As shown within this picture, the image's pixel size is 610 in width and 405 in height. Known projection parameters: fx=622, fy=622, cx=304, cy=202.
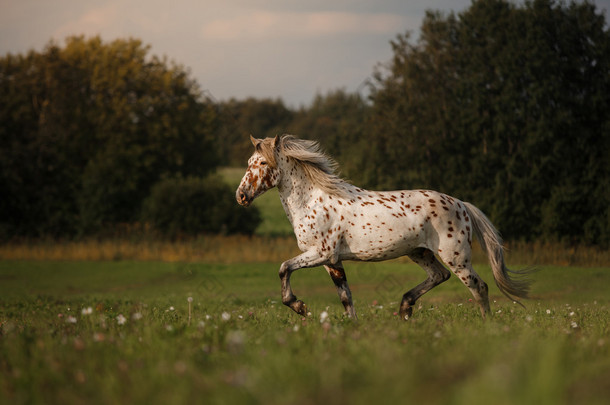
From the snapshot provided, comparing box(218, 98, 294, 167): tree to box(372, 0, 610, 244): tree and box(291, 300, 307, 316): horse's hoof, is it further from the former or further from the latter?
box(291, 300, 307, 316): horse's hoof

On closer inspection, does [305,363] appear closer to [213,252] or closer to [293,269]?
[293,269]

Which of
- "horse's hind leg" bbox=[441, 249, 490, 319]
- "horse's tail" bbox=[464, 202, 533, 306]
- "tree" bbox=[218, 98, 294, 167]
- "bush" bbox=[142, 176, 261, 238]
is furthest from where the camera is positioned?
"tree" bbox=[218, 98, 294, 167]

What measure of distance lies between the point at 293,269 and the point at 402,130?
21443mm

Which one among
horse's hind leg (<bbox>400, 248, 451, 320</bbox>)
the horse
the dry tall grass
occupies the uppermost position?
the horse

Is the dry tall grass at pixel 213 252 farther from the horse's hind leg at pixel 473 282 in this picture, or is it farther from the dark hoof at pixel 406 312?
the dark hoof at pixel 406 312

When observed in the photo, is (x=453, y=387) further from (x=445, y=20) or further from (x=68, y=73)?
(x=68, y=73)

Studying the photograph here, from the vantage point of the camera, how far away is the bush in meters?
31.9

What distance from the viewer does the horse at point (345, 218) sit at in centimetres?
918

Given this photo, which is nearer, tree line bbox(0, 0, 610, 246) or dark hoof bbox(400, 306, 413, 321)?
dark hoof bbox(400, 306, 413, 321)

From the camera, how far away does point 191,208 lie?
3197cm

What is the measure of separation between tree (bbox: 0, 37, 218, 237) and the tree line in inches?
3.2

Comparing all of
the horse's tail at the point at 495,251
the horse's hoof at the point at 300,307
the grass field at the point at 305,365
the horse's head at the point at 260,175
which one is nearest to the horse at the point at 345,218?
the horse's head at the point at 260,175

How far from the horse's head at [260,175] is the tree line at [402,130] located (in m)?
18.6

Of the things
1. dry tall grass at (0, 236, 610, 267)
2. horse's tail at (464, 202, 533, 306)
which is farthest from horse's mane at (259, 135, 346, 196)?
dry tall grass at (0, 236, 610, 267)
